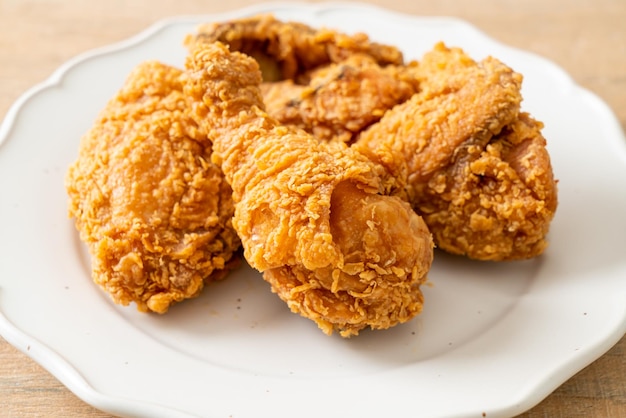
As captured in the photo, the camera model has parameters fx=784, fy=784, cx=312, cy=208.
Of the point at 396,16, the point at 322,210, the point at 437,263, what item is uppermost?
the point at 322,210

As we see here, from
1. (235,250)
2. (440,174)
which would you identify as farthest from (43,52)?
(440,174)

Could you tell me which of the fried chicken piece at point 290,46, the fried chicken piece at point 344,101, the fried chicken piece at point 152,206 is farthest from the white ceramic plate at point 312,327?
the fried chicken piece at point 290,46

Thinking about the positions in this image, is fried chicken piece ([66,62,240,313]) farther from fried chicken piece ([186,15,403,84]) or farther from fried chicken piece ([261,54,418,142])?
fried chicken piece ([186,15,403,84])

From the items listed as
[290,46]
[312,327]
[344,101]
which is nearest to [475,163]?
[344,101]

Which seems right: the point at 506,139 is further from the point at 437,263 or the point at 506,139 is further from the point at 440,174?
the point at 437,263

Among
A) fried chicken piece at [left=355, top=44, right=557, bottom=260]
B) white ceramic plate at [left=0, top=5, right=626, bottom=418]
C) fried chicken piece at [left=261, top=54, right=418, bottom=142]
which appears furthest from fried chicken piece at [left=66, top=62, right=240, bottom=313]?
fried chicken piece at [left=355, top=44, right=557, bottom=260]

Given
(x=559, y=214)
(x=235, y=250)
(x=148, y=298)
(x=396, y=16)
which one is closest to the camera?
(x=148, y=298)
